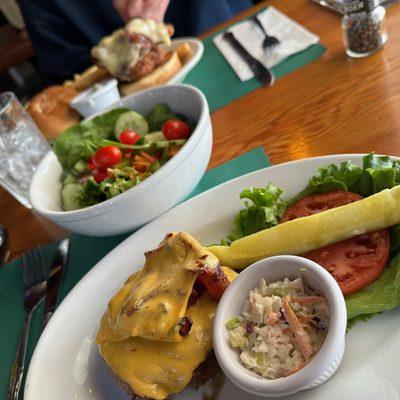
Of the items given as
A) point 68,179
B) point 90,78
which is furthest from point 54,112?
point 68,179

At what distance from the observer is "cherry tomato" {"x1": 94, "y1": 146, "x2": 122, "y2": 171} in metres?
1.68

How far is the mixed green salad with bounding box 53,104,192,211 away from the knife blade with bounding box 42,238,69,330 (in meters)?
0.15

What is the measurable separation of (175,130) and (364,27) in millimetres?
832

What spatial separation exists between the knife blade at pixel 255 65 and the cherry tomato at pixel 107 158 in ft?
2.32

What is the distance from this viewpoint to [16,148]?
6.77ft

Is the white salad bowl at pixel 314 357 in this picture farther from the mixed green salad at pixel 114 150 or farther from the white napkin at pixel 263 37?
the white napkin at pixel 263 37

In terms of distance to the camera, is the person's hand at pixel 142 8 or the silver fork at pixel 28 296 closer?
the silver fork at pixel 28 296

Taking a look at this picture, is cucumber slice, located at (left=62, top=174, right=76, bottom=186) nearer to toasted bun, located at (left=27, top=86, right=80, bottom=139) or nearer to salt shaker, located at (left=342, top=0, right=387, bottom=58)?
toasted bun, located at (left=27, top=86, right=80, bottom=139)

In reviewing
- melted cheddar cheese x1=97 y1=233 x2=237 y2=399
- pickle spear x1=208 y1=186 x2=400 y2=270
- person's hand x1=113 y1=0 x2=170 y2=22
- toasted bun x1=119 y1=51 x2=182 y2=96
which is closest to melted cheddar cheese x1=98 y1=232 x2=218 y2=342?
melted cheddar cheese x1=97 y1=233 x2=237 y2=399

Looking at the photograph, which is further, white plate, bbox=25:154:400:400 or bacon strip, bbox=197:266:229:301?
bacon strip, bbox=197:266:229:301

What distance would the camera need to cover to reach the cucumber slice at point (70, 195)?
1.60 meters

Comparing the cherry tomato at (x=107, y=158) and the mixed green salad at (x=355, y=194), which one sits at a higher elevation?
the cherry tomato at (x=107, y=158)

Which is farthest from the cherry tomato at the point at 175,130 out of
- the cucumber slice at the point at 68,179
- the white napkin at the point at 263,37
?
the white napkin at the point at 263,37

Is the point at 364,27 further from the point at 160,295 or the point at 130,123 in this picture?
the point at 160,295
